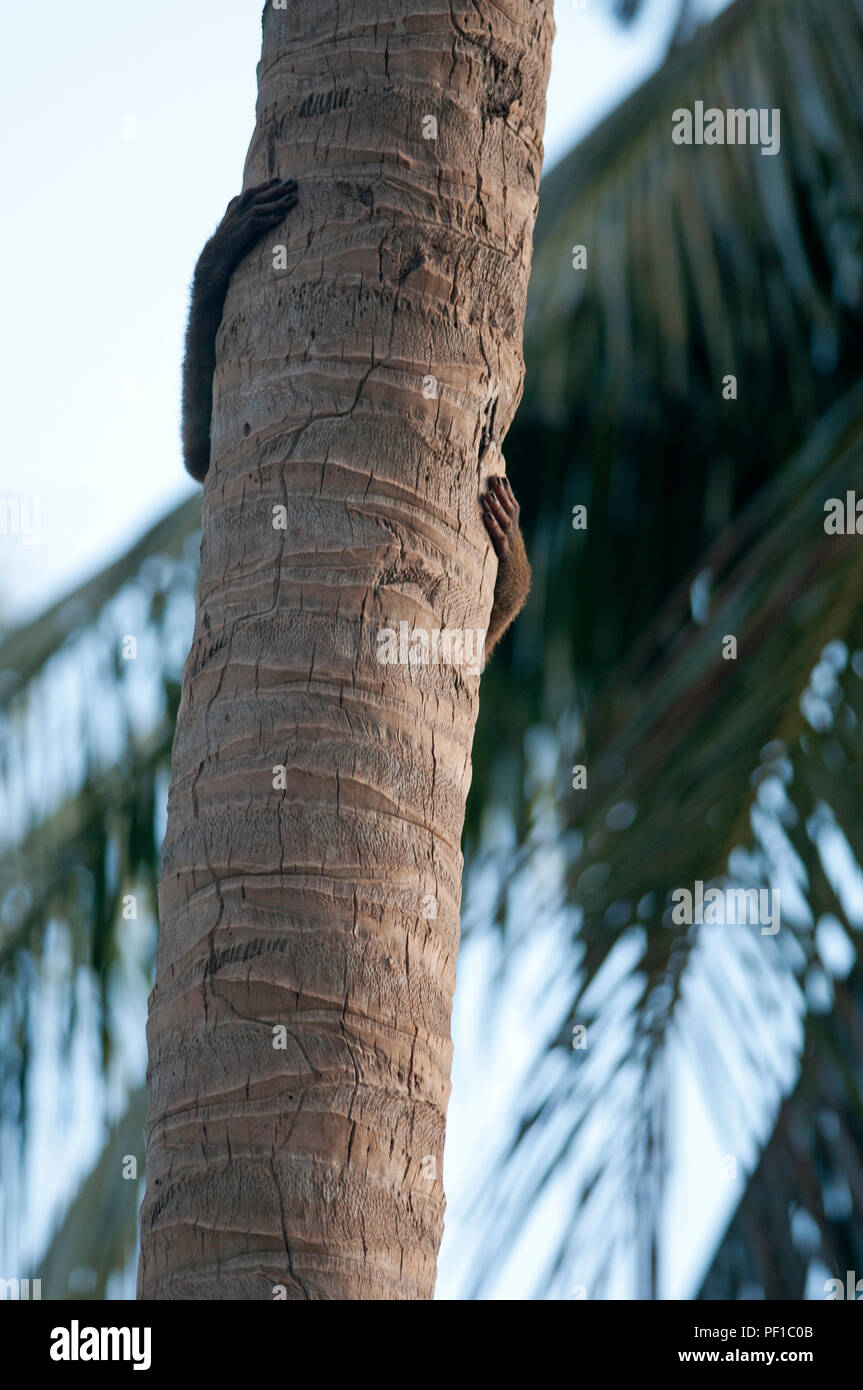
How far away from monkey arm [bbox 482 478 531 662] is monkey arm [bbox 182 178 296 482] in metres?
0.61

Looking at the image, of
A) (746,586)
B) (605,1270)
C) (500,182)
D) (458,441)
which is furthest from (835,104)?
(605,1270)

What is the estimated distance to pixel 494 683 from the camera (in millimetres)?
5484

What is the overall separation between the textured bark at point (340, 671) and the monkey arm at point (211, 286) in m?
0.04

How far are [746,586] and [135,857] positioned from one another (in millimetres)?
2493

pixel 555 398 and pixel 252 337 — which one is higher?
pixel 555 398

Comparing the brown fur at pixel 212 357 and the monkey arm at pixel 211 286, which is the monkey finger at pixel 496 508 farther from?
the monkey arm at pixel 211 286

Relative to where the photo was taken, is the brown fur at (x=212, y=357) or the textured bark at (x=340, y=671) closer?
the textured bark at (x=340, y=671)

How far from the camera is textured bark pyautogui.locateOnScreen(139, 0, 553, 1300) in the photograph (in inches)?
75.1

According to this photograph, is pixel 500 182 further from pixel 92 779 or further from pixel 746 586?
pixel 92 779

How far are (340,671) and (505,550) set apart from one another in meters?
0.65

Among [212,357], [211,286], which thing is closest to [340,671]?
[211,286]

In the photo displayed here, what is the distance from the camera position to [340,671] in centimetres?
212

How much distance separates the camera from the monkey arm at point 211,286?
8.22 ft

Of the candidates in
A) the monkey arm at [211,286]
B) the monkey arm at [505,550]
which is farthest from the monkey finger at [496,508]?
the monkey arm at [211,286]
